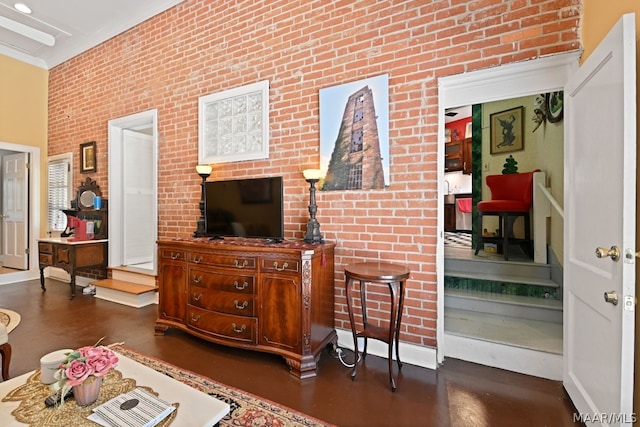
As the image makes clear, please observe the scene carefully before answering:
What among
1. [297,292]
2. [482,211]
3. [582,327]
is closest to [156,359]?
[297,292]

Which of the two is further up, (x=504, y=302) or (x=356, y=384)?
(x=504, y=302)

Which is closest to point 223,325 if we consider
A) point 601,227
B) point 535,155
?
point 601,227

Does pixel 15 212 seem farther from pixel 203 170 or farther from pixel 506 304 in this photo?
pixel 506 304

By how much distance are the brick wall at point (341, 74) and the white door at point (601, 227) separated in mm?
699

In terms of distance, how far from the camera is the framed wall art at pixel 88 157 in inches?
187

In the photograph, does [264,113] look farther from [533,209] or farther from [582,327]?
[533,209]

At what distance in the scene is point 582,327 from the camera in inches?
68.9

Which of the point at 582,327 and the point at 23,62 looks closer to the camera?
the point at 582,327

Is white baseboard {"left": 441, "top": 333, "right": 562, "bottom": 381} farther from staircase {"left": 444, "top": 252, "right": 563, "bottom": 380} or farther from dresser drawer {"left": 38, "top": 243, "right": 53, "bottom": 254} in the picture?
dresser drawer {"left": 38, "top": 243, "right": 53, "bottom": 254}

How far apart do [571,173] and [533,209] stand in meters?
1.80

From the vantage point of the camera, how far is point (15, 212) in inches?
221

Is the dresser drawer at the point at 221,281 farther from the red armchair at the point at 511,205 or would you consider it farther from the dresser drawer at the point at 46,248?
the dresser drawer at the point at 46,248

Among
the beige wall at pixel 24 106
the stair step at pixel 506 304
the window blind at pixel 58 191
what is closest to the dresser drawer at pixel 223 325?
the stair step at pixel 506 304

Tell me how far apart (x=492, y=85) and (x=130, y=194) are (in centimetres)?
502
